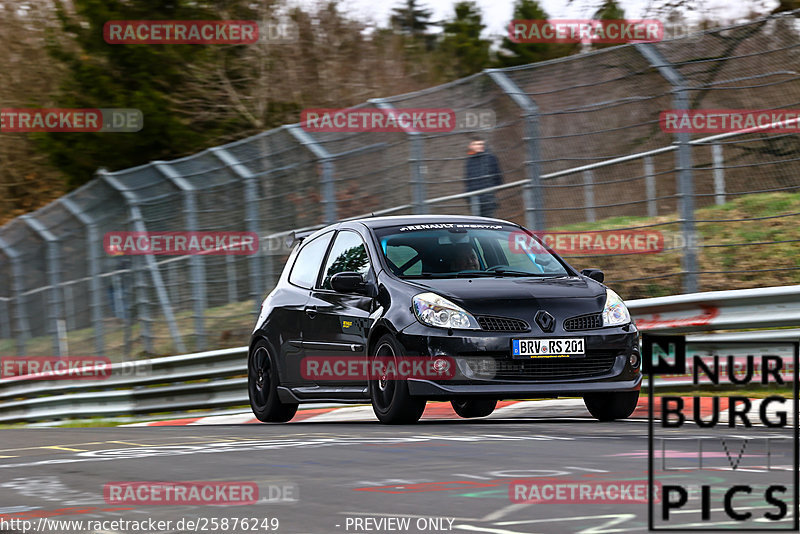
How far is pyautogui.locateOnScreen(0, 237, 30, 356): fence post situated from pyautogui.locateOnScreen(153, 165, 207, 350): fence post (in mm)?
5583

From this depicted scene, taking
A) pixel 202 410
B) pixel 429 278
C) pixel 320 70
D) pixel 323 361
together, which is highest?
pixel 320 70

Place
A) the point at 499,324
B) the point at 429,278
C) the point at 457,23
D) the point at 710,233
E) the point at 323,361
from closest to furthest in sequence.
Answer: the point at 499,324
the point at 429,278
the point at 323,361
the point at 710,233
the point at 457,23

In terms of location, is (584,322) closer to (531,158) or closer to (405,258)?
(405,258)

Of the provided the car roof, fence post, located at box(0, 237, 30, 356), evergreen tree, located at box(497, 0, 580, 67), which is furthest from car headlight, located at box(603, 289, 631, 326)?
evergreen tree, located at box(497, 0, 580, 67)

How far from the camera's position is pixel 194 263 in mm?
17562

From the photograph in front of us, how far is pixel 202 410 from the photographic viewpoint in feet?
51.3

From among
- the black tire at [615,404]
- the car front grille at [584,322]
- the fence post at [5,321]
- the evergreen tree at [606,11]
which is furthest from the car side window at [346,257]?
the fence post at [5,321]

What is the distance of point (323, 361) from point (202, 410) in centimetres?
526

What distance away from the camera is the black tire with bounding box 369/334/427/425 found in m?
9.36

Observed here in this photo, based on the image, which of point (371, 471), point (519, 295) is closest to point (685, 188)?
point (519, 295)

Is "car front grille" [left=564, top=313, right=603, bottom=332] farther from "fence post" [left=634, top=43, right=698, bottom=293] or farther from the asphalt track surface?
"fence post" [left=634, top=43, right=698, bottom=293]

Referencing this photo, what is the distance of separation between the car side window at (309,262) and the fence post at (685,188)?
2.91 m

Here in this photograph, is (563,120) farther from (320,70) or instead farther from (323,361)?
(320,70)

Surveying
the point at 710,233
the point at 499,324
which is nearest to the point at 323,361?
the point at 499,324
